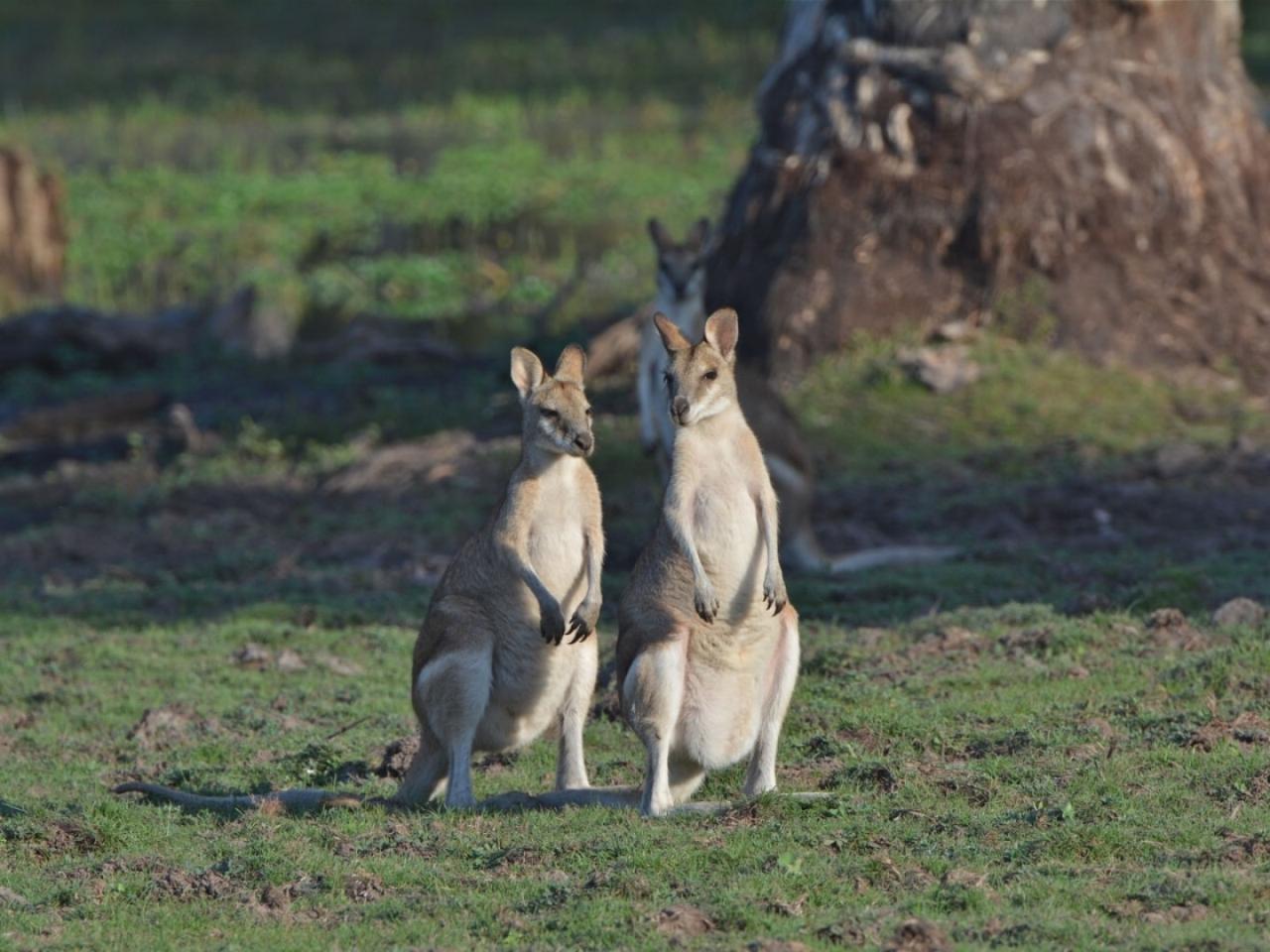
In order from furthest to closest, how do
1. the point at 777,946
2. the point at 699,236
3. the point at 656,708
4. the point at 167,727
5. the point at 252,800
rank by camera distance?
the point at 699,236, the point at 167,727, the point at 252,800, the point at 656,708, the point at 777,946

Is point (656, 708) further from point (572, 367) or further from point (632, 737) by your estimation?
point (632, 737)

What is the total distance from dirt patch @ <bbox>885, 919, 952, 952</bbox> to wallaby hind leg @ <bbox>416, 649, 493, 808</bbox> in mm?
2027

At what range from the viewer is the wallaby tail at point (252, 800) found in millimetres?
6855

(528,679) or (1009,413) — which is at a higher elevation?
(528,679)

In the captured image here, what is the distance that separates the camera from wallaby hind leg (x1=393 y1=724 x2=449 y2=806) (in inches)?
274

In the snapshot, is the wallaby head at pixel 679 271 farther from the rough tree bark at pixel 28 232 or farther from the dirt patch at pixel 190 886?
the rough tree bark at pixel 28 232

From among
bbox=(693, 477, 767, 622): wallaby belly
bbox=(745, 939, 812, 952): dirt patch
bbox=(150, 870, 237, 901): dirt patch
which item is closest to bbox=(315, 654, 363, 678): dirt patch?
bbox=(693, 477, 767, 622): wallaby belly

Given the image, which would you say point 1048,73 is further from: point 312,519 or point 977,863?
point 977,863

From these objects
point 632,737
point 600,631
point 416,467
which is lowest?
point 416,467

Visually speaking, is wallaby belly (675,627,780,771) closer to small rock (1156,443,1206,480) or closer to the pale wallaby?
the pale wallaby

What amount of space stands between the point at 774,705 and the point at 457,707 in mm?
1039

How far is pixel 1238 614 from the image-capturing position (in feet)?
28.6

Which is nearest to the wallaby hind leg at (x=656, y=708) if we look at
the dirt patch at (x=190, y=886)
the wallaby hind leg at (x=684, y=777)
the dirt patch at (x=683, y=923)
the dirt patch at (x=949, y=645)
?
the wallaby hind leg at (x=684, y=777)

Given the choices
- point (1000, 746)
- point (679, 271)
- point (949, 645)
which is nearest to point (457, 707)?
point (1000, 746)
